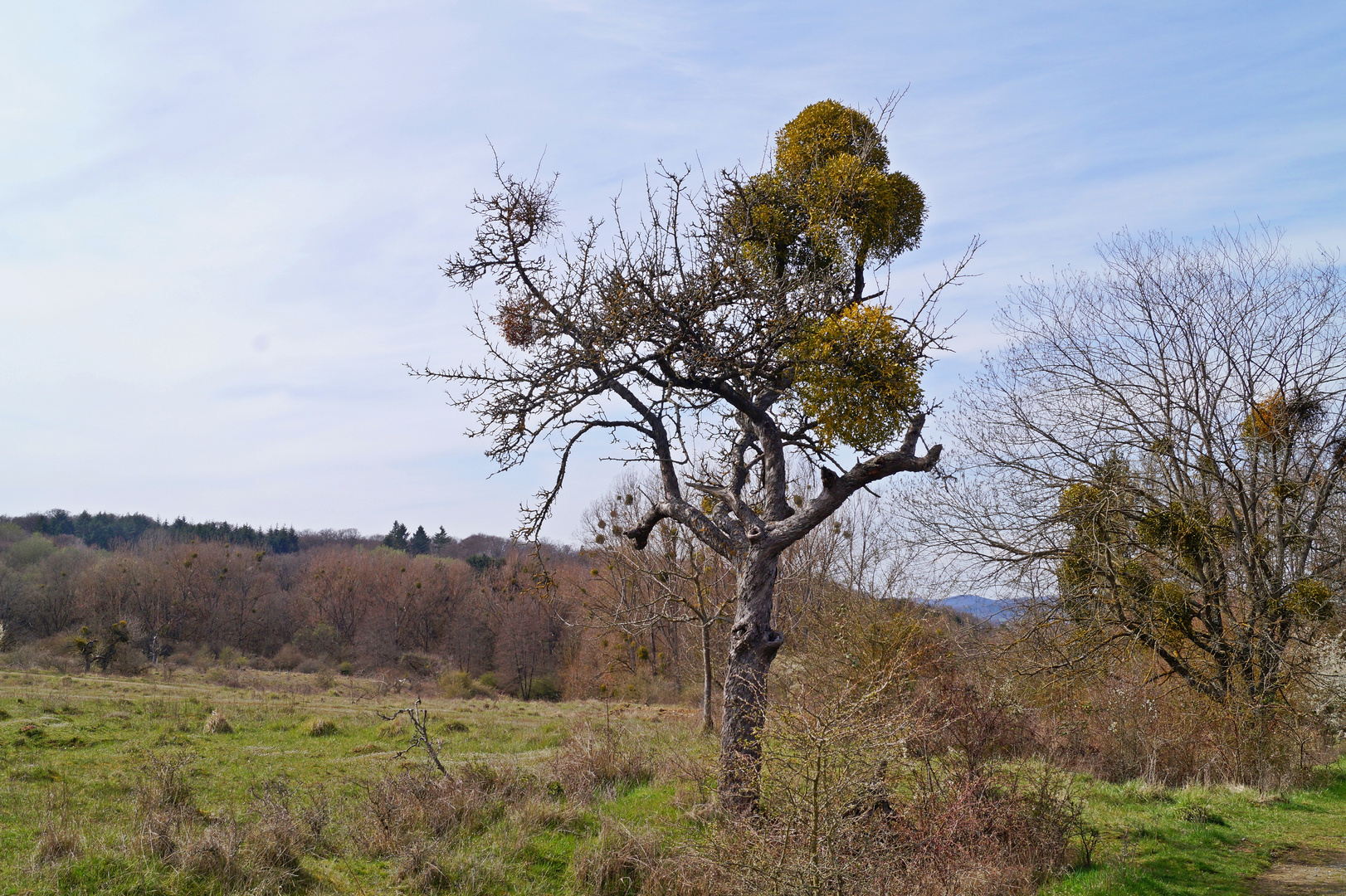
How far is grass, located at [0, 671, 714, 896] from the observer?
6723mm

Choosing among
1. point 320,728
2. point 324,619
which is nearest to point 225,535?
point 324,619

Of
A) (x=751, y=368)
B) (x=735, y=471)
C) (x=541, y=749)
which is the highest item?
(x=751, y=368)

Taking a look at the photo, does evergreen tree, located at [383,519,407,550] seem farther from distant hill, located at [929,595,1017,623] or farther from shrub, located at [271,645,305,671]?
distant hill, located at [929,595,1017,623]

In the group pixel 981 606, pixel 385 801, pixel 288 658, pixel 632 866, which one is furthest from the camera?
pixel 288 658

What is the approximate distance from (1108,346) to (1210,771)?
319 inches

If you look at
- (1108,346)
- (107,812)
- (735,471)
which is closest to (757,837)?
(735,471)

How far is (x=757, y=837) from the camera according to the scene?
518 centimetres

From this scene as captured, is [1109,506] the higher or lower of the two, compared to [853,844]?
higher

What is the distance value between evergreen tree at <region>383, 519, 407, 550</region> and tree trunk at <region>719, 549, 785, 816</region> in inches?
3706

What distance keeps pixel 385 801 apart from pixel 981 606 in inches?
475

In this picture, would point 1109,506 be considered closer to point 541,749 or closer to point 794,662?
point 794,662

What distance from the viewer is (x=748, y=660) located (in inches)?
296

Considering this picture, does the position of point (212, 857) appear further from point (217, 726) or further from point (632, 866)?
point (217, 726)

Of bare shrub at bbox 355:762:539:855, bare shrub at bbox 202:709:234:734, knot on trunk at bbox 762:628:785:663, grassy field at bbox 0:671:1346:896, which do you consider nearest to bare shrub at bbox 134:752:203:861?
grassy field at bbox 0:671:1346:896
